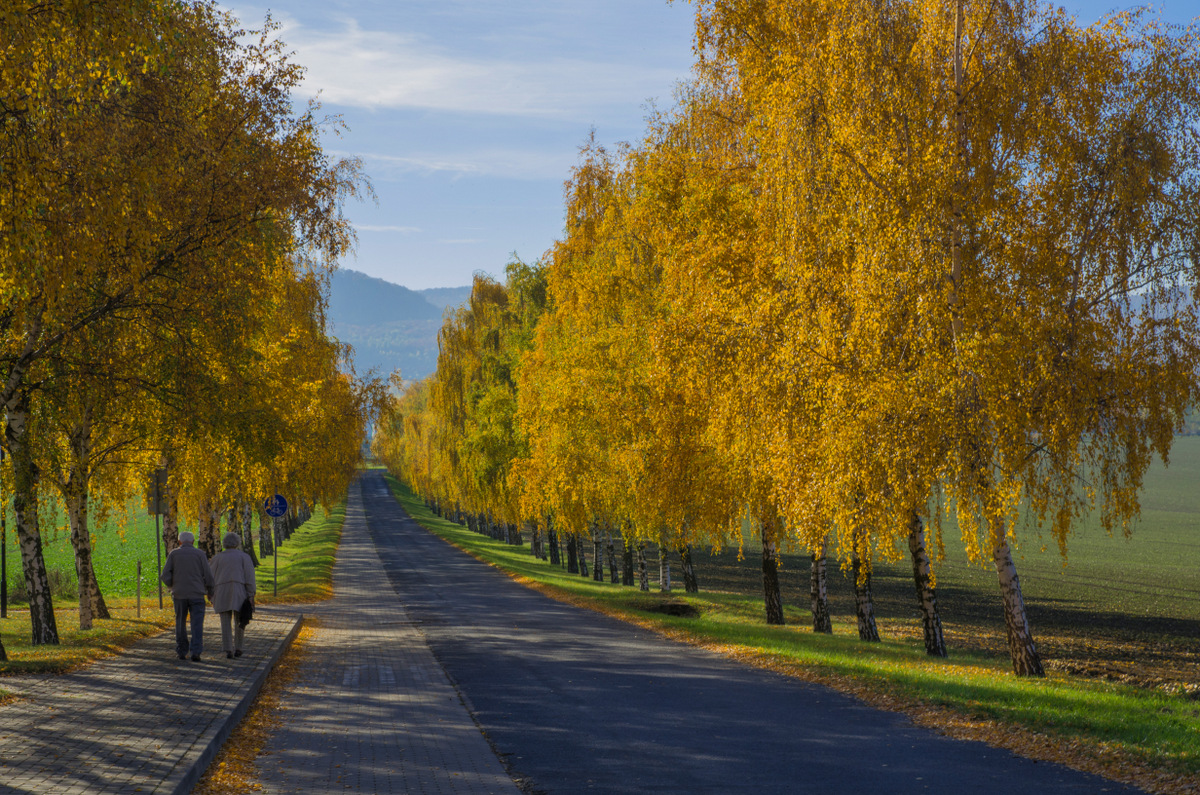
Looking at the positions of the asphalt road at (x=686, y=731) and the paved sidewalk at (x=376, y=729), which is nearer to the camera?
the asphalt road at (x=686, y=731)

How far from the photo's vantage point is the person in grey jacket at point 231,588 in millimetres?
14680

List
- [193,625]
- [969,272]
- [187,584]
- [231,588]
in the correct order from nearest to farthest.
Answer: [969,272] < [187,584] < [193,625] < [231,588]

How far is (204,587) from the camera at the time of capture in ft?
46.7

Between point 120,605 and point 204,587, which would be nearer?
point 204,587

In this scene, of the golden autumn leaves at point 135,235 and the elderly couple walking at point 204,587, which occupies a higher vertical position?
the golden autumn leaves at point 135,235

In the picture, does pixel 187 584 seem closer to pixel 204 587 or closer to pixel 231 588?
pixel 204 587

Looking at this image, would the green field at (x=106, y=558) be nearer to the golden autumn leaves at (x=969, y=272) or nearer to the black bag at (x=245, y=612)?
the black bag at (x=245, y=612)

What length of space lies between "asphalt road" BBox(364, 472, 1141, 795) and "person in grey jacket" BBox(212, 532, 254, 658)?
3.35 meters

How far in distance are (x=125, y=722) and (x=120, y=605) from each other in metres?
18.9

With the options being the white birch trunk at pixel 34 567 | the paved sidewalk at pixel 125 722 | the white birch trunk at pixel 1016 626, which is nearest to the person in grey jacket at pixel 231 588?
the paved sidewalk at pixel 125 722

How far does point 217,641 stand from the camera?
16.5 metres

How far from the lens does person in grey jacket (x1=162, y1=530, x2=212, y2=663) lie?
13922 millimetres

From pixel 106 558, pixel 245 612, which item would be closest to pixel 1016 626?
pixel 245 612

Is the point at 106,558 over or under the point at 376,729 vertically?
under
